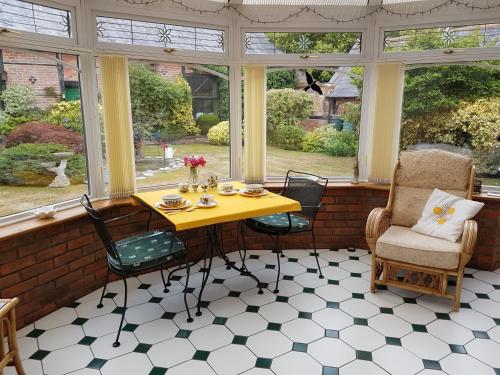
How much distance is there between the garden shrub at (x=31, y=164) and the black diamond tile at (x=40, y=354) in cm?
132

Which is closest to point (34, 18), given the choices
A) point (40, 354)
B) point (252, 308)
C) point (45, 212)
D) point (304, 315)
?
point (45, 212)

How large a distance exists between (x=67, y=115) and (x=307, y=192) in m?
2.30

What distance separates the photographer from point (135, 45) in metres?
3.68

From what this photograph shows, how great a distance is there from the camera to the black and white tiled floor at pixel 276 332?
2.58m

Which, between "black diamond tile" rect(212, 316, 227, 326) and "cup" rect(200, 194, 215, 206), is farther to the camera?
"cup" rect(200, 194, 215, 206)

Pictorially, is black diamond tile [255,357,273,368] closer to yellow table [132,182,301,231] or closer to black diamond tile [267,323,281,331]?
black diamond tile [267,323,281,331]

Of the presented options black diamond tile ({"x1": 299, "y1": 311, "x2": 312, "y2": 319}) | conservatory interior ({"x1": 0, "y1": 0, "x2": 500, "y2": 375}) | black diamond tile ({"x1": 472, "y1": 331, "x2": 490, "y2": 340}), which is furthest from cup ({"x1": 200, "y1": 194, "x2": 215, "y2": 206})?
black diamond tile ({"x1": 472, "y1": 331, "x2": 490, "y2": 340})

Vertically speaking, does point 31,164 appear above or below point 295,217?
above

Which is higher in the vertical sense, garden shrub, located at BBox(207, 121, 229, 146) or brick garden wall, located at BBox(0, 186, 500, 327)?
garden shrub, located at BBox(207, 121, 229, 146)

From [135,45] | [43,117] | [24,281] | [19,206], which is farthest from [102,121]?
[24,281]

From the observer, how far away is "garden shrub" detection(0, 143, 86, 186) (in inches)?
123

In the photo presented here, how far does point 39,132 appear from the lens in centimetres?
332

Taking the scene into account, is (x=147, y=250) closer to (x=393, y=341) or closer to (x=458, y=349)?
(x=393, y=341)

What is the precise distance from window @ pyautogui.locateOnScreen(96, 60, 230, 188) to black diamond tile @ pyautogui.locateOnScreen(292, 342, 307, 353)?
2036 mm
